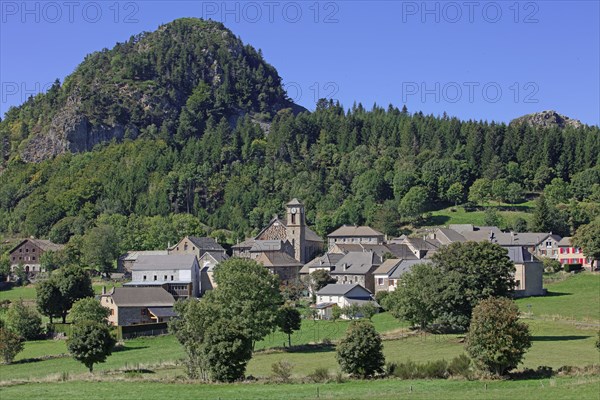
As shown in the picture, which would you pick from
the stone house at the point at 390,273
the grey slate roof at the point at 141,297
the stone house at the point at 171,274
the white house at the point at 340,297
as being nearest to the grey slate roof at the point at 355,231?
the stone house at the point at 390,273

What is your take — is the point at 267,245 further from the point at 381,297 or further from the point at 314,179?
the point at 314,179

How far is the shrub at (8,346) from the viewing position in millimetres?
60000

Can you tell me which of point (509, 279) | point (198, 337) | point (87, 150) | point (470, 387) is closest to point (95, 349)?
point (198, 337)

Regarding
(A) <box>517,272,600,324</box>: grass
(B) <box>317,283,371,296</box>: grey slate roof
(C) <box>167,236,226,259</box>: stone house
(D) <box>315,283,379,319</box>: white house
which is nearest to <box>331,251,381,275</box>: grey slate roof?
(B) <box>317,283,371,296</box>: grey slate roof

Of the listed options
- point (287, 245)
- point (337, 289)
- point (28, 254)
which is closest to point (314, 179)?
point (287, 245)

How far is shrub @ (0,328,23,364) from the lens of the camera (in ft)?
197

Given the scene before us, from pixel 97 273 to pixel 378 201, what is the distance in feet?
162

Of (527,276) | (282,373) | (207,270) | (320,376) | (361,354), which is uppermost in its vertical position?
(207,270)

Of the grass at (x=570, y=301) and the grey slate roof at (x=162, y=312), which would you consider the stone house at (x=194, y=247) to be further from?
the grass at (x=570, y=301)

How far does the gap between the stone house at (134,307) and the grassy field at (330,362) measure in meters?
9.01

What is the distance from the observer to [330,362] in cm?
5250

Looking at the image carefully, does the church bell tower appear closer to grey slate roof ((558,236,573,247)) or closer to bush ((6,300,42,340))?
grey slate roof ((558,236,573,247))

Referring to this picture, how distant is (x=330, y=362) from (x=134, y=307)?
106 ft

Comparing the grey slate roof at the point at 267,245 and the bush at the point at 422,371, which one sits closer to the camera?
the bush at the point at 422,371
